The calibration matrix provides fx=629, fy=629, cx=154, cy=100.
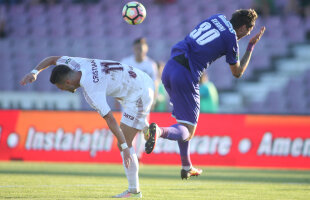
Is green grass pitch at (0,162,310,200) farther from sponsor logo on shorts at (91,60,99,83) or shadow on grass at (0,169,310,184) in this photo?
sponsor logo on shorts at (91,60,99,83)

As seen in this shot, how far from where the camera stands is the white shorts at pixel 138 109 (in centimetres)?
774

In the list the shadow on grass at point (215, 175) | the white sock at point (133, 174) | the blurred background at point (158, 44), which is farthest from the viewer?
the blurred background at point (158, 44)

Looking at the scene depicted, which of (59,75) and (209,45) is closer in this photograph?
(59,75)

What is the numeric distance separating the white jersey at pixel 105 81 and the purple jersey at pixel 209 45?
614 millimetres

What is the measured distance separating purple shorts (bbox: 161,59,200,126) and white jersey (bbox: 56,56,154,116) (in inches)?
12.0

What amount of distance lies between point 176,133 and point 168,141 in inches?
234

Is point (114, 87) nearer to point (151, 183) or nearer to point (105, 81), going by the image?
point (105, 81)

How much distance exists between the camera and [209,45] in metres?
7.80

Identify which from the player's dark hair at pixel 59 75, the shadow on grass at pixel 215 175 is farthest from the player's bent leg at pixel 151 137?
the shadow on grass at pixel 215 175

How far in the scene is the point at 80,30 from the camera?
20.4 meters

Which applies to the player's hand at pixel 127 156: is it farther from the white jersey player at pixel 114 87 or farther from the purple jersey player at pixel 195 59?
the purple jersey player at pixel 195 59

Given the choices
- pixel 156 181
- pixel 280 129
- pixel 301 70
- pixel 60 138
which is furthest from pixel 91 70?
pixel 301 70

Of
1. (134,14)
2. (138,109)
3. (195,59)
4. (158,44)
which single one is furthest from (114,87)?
(158,44)

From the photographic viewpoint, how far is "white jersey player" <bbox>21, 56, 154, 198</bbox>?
7.11 metres
